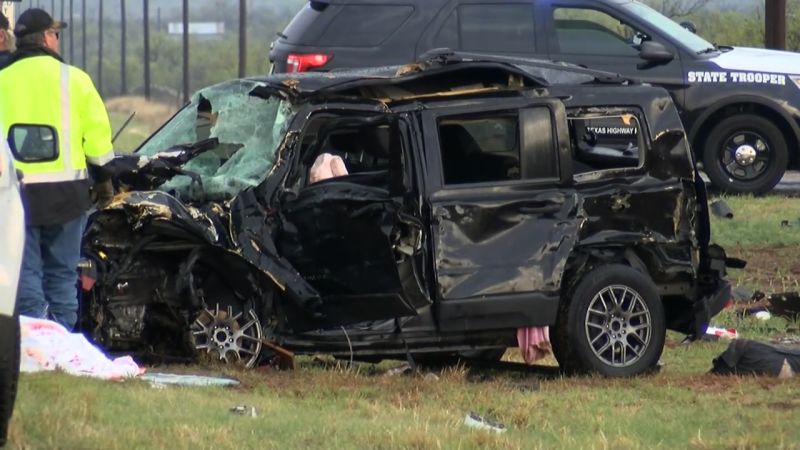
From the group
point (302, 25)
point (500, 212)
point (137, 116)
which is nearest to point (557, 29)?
point (302, 25)

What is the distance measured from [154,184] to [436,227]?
1.60 m

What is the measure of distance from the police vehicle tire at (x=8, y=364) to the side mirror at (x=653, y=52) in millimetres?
10356

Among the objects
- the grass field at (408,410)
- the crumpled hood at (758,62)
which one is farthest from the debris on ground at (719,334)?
the crumpled hood at (758,62)

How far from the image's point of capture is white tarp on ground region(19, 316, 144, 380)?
8.34 metres

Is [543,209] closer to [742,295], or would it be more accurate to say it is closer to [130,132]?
[742,295]

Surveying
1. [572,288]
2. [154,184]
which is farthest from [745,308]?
[154,184]

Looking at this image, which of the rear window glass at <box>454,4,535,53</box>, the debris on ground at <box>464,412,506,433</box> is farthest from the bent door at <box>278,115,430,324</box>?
the rear window glass at <box>454,4,535,53</box>

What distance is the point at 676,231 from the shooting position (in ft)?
32.9

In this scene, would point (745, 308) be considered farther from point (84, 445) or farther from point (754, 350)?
point (84, 445)

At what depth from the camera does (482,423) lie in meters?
8.01

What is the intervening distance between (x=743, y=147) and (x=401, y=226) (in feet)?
27.4

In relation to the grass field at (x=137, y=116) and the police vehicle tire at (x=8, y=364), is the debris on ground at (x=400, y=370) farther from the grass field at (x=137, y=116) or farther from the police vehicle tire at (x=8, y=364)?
the grass field at (x=137, y=116)

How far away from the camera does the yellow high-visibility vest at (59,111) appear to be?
8.91m

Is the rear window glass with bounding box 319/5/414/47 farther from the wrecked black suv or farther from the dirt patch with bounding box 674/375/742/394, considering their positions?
the dirt patch with bounding box 674/375/742/394
